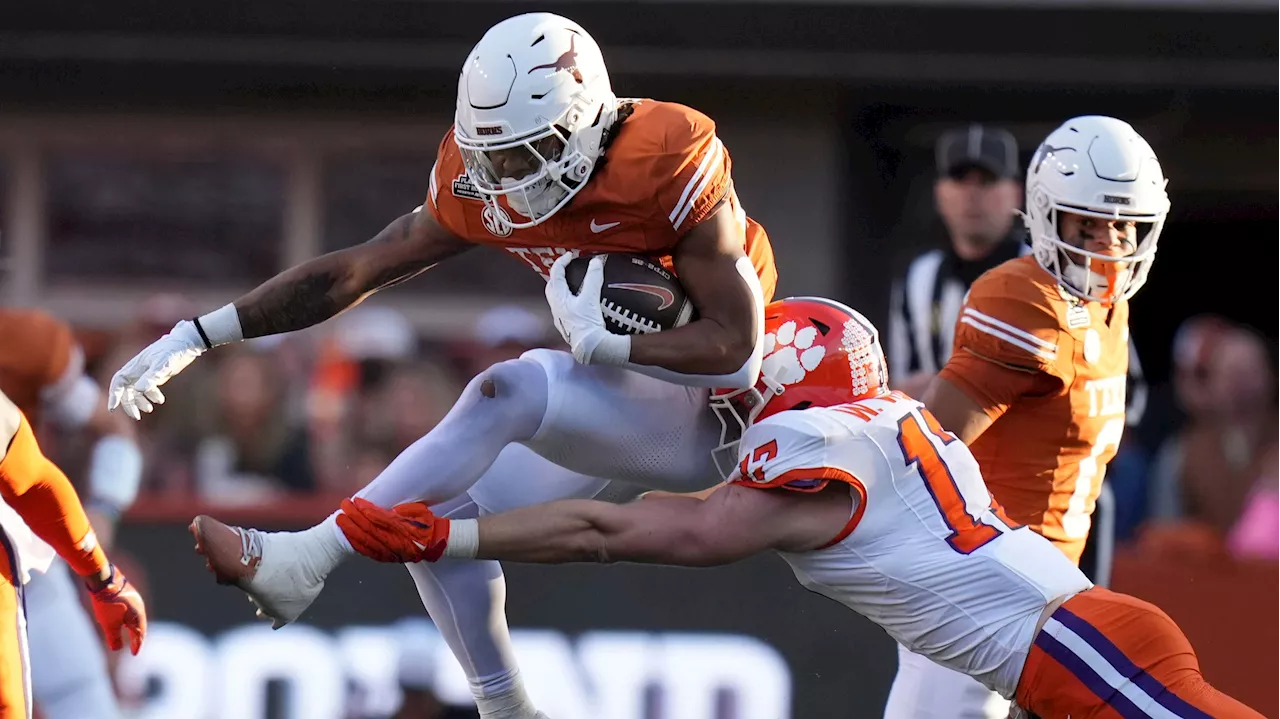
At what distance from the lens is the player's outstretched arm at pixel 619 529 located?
3230mm

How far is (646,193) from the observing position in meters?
3.46

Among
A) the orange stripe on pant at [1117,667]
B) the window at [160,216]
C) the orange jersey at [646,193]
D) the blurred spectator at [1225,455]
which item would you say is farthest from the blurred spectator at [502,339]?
the orange stripe on pant at [1117,667]

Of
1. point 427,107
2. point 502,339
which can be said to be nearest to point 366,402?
point 502,339

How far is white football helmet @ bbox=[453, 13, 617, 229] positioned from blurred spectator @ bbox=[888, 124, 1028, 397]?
183 cm

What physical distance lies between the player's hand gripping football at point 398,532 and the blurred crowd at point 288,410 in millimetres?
2585

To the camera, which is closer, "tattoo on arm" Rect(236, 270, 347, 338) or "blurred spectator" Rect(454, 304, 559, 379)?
"tattoo on arm" Rect(236, 270, 347, 338)

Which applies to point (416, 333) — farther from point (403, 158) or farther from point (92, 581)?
point (92, 581)

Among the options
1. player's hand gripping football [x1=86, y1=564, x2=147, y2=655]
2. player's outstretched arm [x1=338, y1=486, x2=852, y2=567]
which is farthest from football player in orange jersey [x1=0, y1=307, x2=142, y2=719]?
player's outstretched arm [x1=338, y1=486, x2=852, y2=567]

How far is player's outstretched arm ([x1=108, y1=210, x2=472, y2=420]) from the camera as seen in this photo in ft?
12.7

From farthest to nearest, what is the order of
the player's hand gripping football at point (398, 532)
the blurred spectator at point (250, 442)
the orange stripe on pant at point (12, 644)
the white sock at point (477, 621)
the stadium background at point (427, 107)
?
the stadium background at point (427, 107) → the blurred spectator at point (250, 442) → the white sock at point (477, 621) → the orange stripe on pant at point (12, 644) → the player's hand gripping football at point (398, 532)

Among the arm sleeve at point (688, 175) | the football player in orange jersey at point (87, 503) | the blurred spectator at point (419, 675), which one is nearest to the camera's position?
the arm sleeve at point (688, 175)

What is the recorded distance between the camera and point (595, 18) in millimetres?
7770

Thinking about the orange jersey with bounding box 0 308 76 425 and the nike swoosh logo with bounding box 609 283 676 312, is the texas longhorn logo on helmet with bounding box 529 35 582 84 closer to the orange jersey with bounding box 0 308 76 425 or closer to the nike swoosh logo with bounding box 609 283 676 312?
the nike swoosh logo with bounding box 609 283 676 312

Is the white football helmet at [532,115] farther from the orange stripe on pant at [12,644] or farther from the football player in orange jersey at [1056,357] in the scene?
the orange stripe on pant at [12,644]
